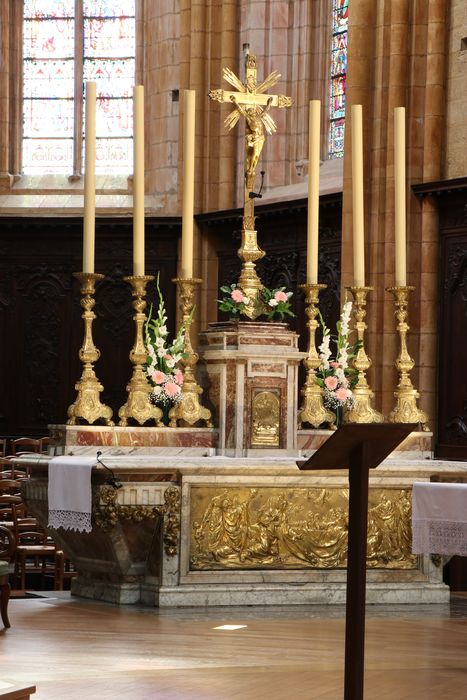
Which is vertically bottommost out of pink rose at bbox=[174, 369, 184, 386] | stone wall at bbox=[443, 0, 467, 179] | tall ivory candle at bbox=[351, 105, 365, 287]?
pink rose at bbox=[174, 369, 184, 386]

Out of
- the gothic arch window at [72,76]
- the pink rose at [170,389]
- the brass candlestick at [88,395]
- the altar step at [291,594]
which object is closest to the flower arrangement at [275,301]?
the pink rose at [170,389]

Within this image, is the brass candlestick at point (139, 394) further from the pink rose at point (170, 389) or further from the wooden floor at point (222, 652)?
the wooden floor at point (222, 652)

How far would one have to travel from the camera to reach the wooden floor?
7.04m

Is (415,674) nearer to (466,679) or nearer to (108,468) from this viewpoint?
(466,679)

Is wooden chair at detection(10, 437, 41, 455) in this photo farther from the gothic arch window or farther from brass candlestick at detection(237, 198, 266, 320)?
brass candlestick at detection(237, 198, 266, 320)

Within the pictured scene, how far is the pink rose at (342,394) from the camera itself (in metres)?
10.6

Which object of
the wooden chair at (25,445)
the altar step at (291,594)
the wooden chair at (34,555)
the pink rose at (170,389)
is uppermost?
the pink rose at (170,389)

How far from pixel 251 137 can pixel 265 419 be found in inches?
77.6

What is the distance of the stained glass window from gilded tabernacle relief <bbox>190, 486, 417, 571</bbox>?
29.9 feet

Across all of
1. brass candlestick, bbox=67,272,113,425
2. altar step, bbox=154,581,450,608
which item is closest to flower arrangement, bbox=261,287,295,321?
brass candlestick, bbox=67,272,113,425

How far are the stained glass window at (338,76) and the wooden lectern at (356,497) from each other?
43.4 ft

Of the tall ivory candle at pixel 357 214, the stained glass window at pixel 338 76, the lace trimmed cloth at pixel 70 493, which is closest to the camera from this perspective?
the lace trimmed cloth at pixel 70 493

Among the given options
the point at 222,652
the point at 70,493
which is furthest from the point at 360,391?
the point at 222,652

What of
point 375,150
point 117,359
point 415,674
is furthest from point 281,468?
point 117,359
